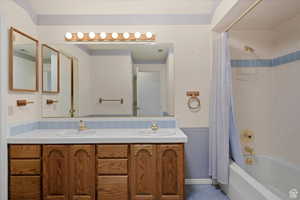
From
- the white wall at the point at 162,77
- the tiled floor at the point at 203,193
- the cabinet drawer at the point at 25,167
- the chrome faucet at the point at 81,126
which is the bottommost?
the tiled floor at the point at 203,193

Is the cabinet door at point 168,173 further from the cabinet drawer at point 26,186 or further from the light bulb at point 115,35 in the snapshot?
the light bulb at point 115,35

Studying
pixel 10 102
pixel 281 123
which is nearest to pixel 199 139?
pixel 281 123

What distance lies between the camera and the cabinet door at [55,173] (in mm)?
2057

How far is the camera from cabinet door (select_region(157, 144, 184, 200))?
81.3 inches

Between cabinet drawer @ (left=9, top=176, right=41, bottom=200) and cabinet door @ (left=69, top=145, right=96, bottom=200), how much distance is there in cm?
35

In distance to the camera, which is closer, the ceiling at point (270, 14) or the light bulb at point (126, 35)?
the ceiling at point (270, 14)

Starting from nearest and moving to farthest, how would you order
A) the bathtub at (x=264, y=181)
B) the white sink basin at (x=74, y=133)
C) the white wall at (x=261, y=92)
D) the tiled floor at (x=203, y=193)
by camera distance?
the bathtub at (x=264, y=181), the white sink basin at (x=74, y=133), the tiled floor at (x=203, y=193), the white wall at (x=261, y=92)

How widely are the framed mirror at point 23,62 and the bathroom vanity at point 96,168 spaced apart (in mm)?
621

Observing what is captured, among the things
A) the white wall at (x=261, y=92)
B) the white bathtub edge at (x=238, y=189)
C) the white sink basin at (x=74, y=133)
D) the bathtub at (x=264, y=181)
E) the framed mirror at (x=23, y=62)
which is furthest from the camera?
the white wall at (x=261, y=92)

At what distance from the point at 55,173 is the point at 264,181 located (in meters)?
2.57

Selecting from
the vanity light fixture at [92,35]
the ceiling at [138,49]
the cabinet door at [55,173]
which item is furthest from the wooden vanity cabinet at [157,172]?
the vanity light fixture at [92,35]

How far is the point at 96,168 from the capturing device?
2051 mm

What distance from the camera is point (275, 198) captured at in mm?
1517

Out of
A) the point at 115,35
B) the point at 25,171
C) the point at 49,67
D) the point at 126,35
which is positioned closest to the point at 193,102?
the point at 126,35
